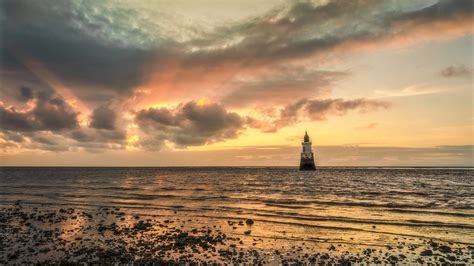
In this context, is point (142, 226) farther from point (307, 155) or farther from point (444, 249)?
point (307, 155)

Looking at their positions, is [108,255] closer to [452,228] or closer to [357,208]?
[452,228]

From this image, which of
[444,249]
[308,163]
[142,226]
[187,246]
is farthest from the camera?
[308,163]

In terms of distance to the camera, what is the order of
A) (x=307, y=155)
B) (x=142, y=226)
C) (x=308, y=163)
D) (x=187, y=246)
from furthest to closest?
1. (x=308, y=163)
2. (x=307, y=155)
3. (x=142, y=226)
4. (x=187, y=246)

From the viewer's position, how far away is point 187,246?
1881cm

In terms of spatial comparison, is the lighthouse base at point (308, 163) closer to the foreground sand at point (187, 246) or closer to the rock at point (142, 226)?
the foreground sand at point (187, 246)

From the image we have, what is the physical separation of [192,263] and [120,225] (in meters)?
12.1

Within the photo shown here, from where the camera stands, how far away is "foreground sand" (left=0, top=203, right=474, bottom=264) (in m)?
16.6

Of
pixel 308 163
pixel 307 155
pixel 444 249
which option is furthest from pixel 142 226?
pixel 308 163

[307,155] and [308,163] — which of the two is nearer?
[307,155]

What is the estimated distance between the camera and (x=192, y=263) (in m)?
15.6

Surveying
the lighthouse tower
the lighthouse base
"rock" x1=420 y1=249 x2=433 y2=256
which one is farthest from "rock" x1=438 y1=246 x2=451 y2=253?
the lighthouse base

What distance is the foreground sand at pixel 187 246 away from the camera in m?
16.6

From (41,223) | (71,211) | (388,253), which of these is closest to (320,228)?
(388,253)

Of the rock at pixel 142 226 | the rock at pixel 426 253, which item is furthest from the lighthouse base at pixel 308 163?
the rock at pixel 426 253
